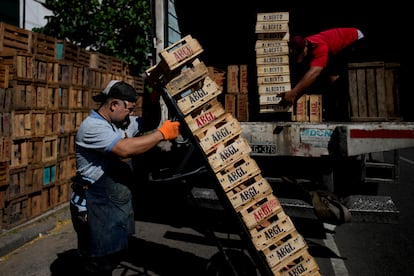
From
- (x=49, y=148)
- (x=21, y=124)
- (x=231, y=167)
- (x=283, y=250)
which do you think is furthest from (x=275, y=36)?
(x=49, y=148)

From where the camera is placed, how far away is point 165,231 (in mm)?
6027

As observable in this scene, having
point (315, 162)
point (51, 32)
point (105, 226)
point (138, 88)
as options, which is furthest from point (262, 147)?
point (51, 32)

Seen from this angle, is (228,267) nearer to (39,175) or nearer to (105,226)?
(105,226)

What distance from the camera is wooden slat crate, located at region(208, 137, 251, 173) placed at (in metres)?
3.13

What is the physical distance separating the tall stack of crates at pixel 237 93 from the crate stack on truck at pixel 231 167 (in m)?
2.59

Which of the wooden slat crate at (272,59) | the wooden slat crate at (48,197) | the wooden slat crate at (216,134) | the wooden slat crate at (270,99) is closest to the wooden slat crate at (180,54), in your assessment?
the wooden slat crate at (216,134)

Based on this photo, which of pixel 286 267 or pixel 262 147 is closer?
pixel 286 267

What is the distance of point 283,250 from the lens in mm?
3160

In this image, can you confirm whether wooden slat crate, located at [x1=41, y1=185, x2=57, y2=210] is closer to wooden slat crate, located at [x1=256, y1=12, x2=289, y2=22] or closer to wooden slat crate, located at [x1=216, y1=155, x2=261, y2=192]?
wooden slat crate, located at [x1=216, y1=155, x2=261, y2=192]

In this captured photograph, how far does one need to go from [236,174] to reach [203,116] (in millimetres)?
615

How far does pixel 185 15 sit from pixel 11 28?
3.53 m

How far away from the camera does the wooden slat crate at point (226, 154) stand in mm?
3129

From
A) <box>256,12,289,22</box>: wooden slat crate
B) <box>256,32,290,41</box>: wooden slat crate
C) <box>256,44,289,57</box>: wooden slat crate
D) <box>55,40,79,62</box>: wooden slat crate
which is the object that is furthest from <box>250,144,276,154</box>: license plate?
<box>55,40,79,62</box>: wooden slat crate

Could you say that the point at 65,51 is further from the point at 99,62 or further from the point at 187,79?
the point at 187,79
